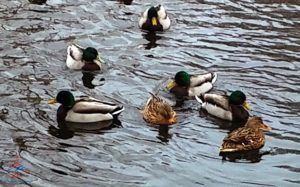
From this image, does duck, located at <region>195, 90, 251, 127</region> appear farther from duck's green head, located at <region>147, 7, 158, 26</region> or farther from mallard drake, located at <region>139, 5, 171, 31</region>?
mallard drake, located at <region>139, 5, 171, 31</region>

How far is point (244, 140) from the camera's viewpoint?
10828 mm

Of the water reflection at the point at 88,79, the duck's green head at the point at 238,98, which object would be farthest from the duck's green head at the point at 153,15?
the duck's green head at the point at 238,98

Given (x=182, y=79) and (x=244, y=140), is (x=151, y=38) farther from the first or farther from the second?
(x=244, y=140)

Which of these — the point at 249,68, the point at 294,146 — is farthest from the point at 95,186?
the point at 249,68

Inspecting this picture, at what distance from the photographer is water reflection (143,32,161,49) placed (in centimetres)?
1520

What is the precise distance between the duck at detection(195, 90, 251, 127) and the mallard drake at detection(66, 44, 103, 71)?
8.56ft

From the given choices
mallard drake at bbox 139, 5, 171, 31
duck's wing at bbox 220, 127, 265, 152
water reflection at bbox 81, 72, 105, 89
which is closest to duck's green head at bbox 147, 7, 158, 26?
mallard drake at bbox 139, 5, 171, 31

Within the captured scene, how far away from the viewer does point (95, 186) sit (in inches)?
380

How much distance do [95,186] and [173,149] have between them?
4.95ft

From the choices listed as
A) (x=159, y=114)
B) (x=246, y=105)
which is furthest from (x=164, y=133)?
(x=246, y=105)

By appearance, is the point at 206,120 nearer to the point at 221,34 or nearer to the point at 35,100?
the point at 35,100

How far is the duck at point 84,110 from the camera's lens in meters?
11.6

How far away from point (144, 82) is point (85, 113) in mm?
1713

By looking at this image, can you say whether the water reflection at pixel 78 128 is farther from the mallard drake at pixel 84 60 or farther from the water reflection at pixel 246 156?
the mallard drake at pixel 84 60
